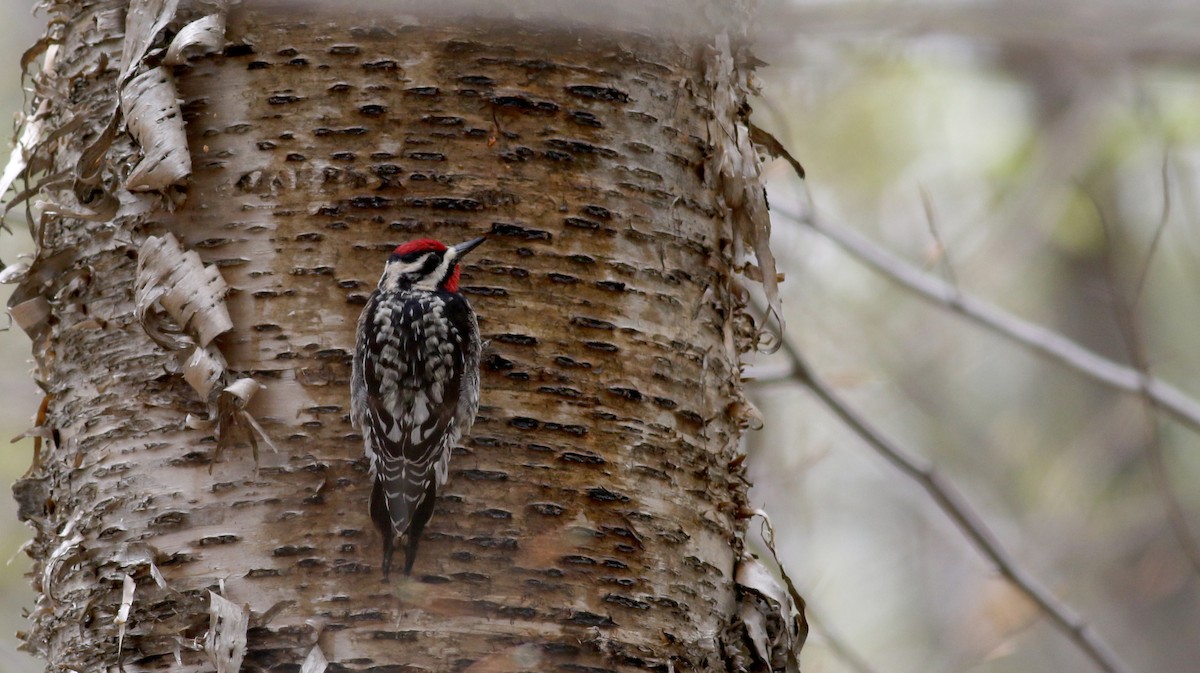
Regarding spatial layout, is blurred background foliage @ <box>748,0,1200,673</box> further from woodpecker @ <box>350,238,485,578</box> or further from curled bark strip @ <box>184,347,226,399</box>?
curled bark strip @ <box>184,347,226,399</box>

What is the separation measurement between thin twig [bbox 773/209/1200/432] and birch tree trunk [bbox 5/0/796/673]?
1908mm

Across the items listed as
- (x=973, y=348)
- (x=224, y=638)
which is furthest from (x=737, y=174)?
(x=973, y=348)

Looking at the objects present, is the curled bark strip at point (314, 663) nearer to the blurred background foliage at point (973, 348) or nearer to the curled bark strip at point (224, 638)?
the curled bark strip at point (224, 638)

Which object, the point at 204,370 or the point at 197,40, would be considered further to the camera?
the point at 197,40

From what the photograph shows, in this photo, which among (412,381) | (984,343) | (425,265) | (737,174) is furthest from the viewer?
(984,343)

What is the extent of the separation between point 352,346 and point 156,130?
0.62 meters

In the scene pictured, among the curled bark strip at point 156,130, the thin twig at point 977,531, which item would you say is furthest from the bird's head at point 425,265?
the thin twig at point 977,531

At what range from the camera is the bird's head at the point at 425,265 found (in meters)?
2.41

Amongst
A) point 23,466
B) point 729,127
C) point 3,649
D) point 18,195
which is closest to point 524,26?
point 729,127

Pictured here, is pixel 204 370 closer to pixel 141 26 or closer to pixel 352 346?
pixel 352 346

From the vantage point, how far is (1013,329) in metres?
4.37

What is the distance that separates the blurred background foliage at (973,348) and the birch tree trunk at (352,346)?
1.91m

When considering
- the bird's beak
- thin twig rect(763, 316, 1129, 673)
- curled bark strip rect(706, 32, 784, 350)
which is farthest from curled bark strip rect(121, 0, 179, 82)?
thin twig rect(763, 316, 1129, 673)

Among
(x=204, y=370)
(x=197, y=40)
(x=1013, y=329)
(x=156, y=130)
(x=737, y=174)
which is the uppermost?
(x=1013, y=329)
